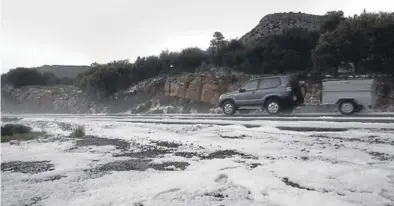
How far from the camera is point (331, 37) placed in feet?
55.3

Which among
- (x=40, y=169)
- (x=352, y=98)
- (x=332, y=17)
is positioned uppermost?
(x=332, y=17)

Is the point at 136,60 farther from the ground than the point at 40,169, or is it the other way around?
the point at 136,60

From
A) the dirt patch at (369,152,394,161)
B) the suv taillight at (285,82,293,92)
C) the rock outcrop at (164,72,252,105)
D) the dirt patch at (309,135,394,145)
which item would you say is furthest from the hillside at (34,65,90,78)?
the dirt patch at (369,152,394,161)

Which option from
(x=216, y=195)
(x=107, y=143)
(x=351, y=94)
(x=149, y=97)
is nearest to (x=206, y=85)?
(x=149, y=97)

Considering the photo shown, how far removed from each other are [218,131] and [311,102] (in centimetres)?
1004

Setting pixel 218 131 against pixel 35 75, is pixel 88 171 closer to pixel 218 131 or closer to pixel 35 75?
pixel 218 131

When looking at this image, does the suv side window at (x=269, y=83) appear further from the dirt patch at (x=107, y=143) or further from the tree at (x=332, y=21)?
the tree at (x=332, y=21)

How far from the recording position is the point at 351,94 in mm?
11672

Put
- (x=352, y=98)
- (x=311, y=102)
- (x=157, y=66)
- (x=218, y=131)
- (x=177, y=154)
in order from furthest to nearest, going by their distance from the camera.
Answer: (x=157, y=66) < (x=311, y=102) < (x=352, y=98) < (x=218, y=131) < (x=177, y=154)

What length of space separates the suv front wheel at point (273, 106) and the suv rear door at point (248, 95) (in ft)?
2.20

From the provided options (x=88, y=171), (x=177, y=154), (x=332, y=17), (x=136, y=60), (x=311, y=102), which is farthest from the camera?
(x=136, y=60)

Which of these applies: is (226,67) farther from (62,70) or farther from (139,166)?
(62,70)

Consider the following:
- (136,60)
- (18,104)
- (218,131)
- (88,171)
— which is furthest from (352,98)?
(18,104)

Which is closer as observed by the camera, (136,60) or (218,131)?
(218,131)
